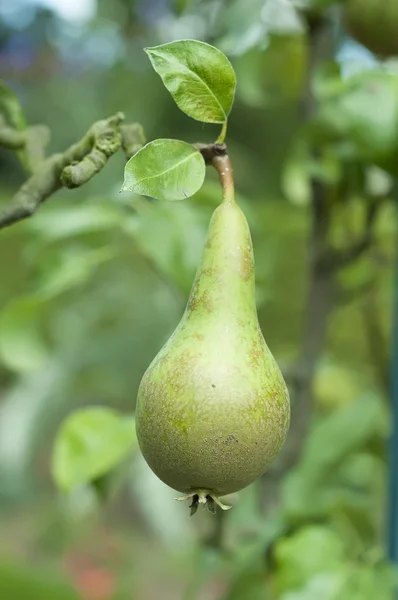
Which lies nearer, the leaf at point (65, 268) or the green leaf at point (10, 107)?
the green leaf at point (10, 107)

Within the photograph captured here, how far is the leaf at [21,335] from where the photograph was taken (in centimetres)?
56

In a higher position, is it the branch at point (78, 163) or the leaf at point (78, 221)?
the branch at point (78, 163)

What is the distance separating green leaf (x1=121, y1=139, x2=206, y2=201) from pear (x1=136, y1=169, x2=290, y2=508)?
15 mm

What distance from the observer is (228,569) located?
603 millimetres

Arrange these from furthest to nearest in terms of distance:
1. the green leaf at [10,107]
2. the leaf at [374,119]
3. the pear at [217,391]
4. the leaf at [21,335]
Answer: the leaf at [21,335] < the leaf at [374,119] < the green leaf at [10,107] < the pear at [217,391]

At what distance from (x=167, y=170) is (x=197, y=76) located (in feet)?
0.11

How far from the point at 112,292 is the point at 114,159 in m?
0.21

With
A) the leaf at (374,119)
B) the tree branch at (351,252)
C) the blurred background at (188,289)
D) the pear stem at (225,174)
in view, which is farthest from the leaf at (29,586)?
the pear stem at (225,174)

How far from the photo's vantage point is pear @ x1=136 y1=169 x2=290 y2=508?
215 mm

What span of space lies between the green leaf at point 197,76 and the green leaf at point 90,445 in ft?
1.01

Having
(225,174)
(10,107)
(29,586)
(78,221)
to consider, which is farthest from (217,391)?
(29,586)

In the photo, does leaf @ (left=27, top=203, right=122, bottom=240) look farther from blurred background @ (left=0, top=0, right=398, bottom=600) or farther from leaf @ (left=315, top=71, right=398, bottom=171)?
leaf @ (left=315, top=71, right=398, bottom=171)

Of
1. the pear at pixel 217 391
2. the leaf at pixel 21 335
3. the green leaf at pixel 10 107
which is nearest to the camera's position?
the pear at pixel 217 391

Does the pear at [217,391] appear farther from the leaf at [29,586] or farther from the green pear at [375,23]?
the leaf at [29,586]
